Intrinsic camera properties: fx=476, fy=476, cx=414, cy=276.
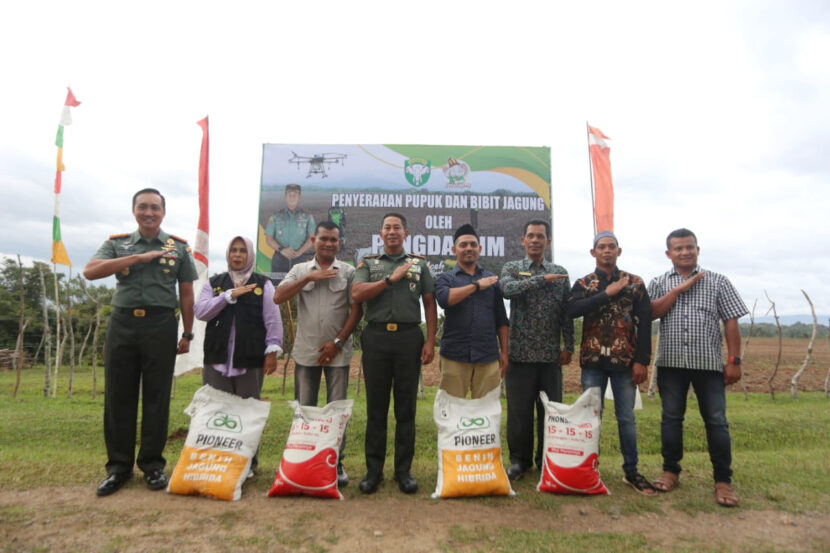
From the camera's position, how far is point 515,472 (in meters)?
3.49

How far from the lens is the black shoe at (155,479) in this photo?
3162mm

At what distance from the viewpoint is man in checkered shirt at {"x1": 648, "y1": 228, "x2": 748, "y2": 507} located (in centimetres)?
328

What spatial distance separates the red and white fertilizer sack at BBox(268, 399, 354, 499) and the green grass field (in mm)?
292

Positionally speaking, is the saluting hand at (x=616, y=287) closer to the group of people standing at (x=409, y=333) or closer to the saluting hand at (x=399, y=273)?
the group of people standing at (x=409, y=333)

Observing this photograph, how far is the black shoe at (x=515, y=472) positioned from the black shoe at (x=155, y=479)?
2.39 meters

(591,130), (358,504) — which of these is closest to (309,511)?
(358,504)

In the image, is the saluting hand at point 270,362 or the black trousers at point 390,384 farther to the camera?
the saluting hand at point 270,362

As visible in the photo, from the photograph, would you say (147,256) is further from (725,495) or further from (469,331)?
(725,495)

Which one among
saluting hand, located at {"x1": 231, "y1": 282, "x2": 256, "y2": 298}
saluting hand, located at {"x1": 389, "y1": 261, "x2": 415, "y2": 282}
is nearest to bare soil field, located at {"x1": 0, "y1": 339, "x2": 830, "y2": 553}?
saluting hand, located at {"x1": 231, "y1": 282, "x2": 256, "y2": 298}

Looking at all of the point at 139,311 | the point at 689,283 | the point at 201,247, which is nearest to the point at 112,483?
the point at 139,311

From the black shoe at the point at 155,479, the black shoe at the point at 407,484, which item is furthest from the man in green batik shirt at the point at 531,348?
the black shoe at the point at 155,479

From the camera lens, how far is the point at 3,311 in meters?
19.0

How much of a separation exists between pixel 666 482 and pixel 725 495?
35cm

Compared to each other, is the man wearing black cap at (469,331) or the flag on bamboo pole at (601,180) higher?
the flag on bamboo pole at (601,180)
